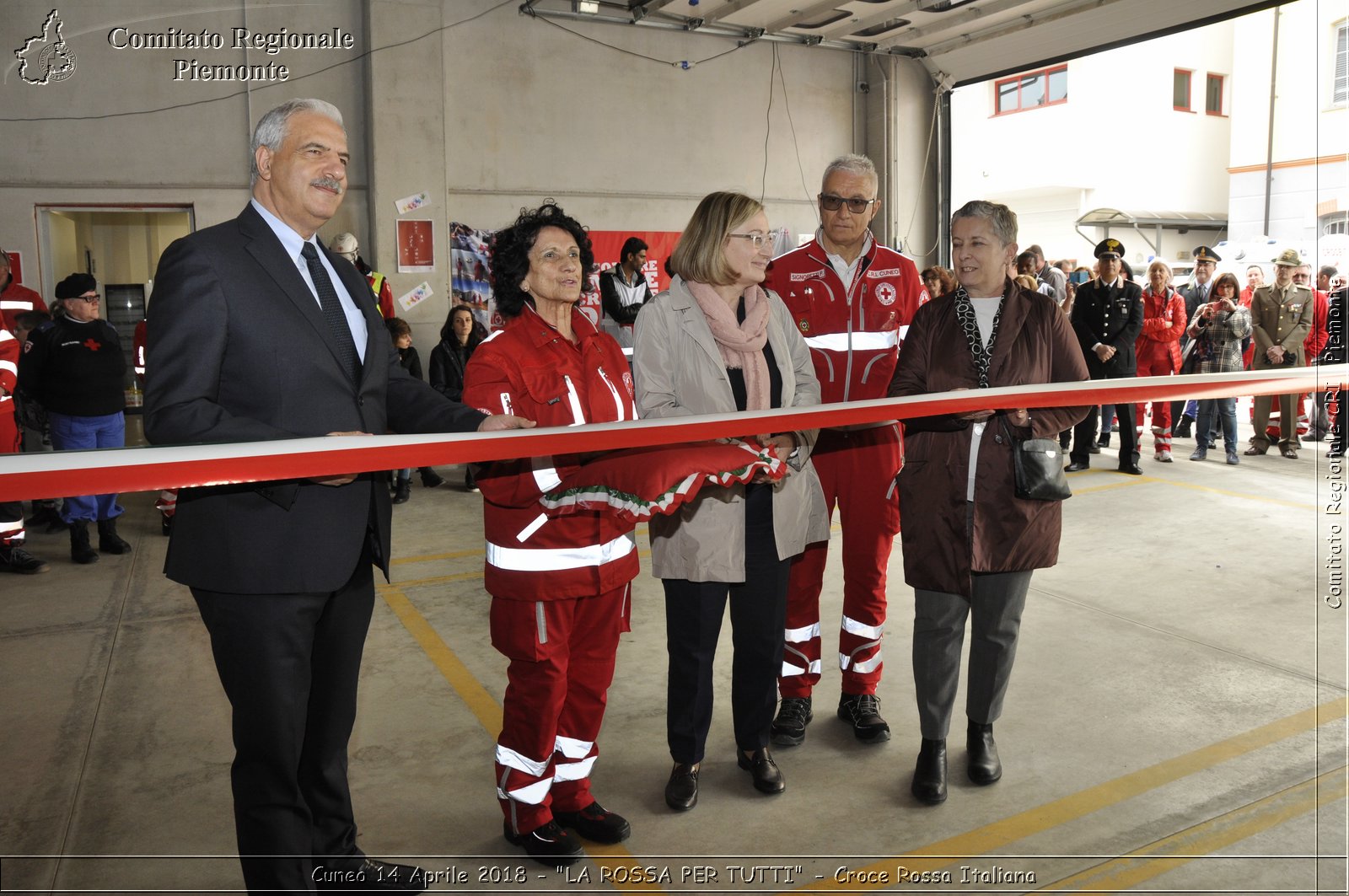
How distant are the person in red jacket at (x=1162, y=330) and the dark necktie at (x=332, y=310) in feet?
30.0

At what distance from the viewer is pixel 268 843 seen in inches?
85.1

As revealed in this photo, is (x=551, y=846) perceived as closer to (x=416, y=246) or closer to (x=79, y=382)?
(x=79, y=382)

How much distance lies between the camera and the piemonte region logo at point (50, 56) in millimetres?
9828

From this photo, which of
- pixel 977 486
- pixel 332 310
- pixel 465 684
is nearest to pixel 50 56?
pixel 465 684

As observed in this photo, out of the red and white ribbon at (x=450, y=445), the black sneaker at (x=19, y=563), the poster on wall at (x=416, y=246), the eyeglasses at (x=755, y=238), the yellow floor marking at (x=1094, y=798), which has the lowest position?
the yellow floor marking at (x=1094, y=798)

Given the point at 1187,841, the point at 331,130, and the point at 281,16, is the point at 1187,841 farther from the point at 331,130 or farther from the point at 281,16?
the point at 281,16

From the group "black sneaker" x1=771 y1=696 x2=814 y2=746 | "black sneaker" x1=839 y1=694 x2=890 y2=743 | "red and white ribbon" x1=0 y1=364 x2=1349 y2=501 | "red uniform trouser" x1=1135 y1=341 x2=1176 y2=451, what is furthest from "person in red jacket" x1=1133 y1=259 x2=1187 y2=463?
"black sneaker" x1=771 y1=696 x2=814 y2=746

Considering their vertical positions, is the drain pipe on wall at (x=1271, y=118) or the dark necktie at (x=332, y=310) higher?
the drain pipe on wall at (x=1271, y=118)

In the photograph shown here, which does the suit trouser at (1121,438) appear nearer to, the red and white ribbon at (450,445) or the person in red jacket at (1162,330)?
the person in red jacket at (1162,330)

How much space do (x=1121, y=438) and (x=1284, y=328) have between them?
7.38 ft

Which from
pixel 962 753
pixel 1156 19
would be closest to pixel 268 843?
pixel 962 753

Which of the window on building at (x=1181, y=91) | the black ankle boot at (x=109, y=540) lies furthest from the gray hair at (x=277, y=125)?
the window on building at (x=1181, y=91)

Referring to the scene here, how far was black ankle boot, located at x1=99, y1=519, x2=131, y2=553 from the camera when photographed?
21.7 ft

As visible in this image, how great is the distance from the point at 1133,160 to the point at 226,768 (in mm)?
27482
